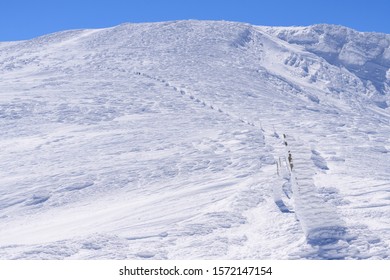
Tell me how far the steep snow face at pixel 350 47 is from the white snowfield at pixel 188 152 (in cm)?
101

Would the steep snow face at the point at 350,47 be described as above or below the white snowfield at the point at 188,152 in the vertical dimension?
above

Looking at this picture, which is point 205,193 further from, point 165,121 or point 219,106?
point 219,106

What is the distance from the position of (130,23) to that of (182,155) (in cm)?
2861

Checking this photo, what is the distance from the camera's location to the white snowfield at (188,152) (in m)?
11.0

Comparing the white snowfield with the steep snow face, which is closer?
the white snowfield

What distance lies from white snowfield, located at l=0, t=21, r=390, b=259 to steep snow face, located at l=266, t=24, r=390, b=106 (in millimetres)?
1013

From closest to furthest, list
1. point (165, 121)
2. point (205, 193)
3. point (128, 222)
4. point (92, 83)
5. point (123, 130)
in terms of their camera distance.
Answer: point (128, 222) → point (205, 193) → point (123, 130) → point (165, 121) → point (92, 83)

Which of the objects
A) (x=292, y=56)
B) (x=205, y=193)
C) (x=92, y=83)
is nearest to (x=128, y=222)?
(x=205, y=193)

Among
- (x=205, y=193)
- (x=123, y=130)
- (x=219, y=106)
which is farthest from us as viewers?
(x=219, y=106)

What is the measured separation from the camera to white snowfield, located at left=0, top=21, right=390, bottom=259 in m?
11.0

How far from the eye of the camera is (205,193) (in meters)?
13.8

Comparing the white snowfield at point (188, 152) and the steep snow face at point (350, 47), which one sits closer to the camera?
the white snowfield at point (188, 152)

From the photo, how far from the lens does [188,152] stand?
1767cm

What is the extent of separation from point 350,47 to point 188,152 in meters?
29.8
